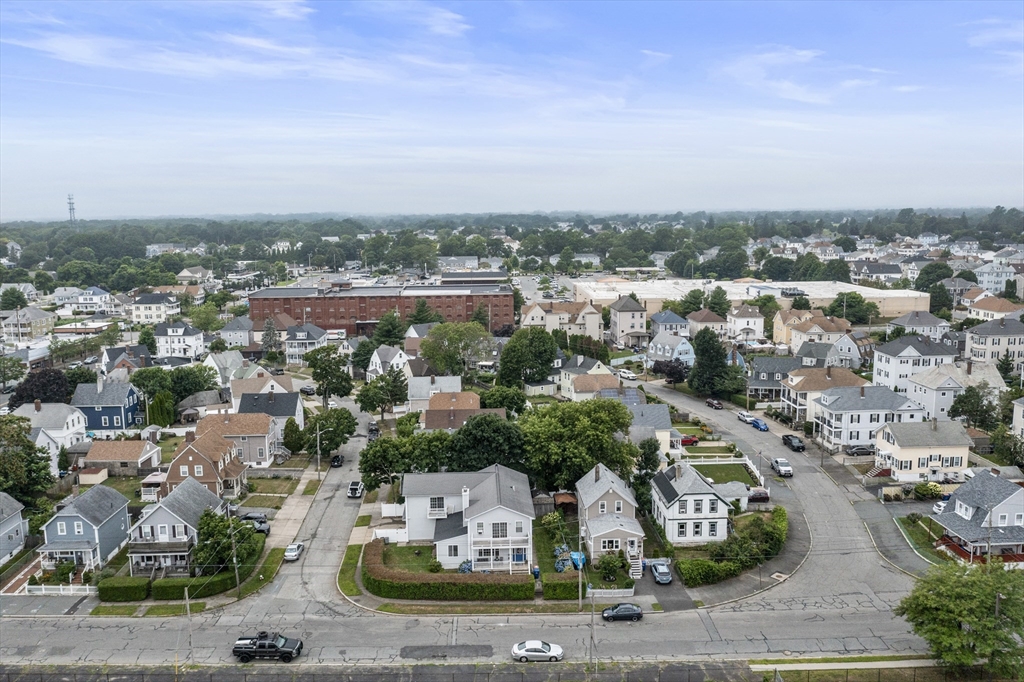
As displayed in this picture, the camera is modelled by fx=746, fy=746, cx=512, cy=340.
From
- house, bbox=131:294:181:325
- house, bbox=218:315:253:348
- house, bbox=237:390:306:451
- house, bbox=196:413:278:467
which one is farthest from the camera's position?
house, bbox=131:294:181:325

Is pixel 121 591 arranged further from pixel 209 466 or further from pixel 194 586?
pixel 209 466

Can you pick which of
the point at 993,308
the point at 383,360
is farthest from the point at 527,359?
the point at 993,308

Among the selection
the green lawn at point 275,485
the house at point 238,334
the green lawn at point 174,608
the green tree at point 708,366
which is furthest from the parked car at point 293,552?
the house at point 238,334

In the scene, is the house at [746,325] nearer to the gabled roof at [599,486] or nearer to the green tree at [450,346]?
the green tree at [450,346]

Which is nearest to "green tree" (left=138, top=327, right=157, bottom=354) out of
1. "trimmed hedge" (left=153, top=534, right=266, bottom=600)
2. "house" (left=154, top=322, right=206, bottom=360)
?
"house" (left=154, top=322, right=206, bottom=360)

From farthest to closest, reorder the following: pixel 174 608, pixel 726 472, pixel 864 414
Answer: pixel 864 414, pixel 726 472, pixel 174 608

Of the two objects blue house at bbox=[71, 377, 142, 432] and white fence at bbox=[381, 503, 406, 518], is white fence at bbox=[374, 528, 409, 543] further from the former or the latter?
blue house at bbox=[71, 377, 142, 432]

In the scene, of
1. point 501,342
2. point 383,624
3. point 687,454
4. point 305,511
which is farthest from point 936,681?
point 501,342
